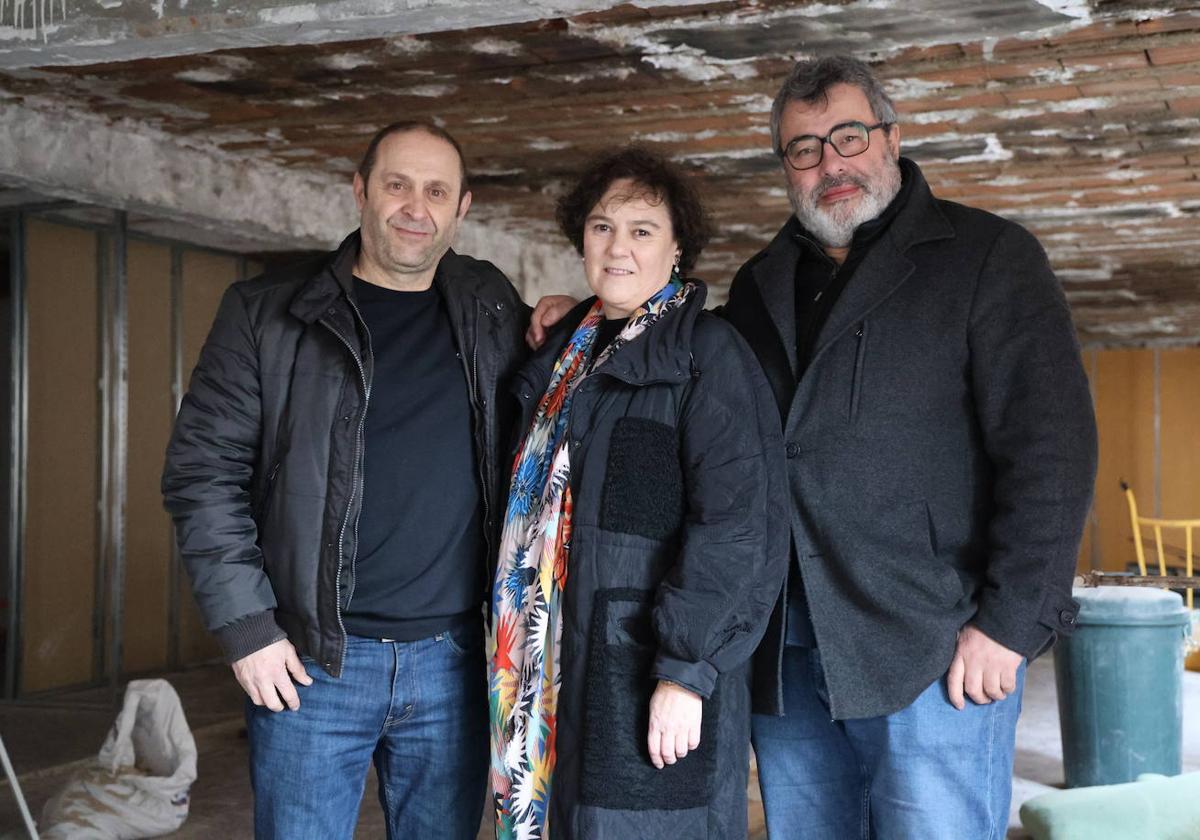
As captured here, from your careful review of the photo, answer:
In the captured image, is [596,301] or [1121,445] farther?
[1121,445]

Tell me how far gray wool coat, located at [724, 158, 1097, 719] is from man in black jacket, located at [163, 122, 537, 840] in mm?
578

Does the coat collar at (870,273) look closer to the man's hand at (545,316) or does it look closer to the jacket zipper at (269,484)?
the man's hand at (545,316)

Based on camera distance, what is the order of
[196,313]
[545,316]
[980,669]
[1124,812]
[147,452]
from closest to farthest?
[980,669] < [545,316] < [1124,812] < [147,452] < [196,313]

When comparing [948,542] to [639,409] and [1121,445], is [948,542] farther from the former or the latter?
[1121,445]

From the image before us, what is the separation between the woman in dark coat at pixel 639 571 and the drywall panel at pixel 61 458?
5097 millimetres

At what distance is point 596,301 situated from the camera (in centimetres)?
232

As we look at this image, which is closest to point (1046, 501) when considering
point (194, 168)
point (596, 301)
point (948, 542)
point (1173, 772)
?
point (948, 542)

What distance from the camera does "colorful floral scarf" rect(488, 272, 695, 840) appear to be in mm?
2061

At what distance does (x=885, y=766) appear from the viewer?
2094 millimetres

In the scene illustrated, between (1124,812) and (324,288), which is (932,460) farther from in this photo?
(1124,812)

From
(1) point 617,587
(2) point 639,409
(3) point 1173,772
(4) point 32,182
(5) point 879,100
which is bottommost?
(3) point 1173,772

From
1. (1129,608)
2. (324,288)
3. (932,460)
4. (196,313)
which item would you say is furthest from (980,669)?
(196,313)

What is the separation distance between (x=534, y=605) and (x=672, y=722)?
12.3 inches

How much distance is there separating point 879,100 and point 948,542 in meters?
0.79
